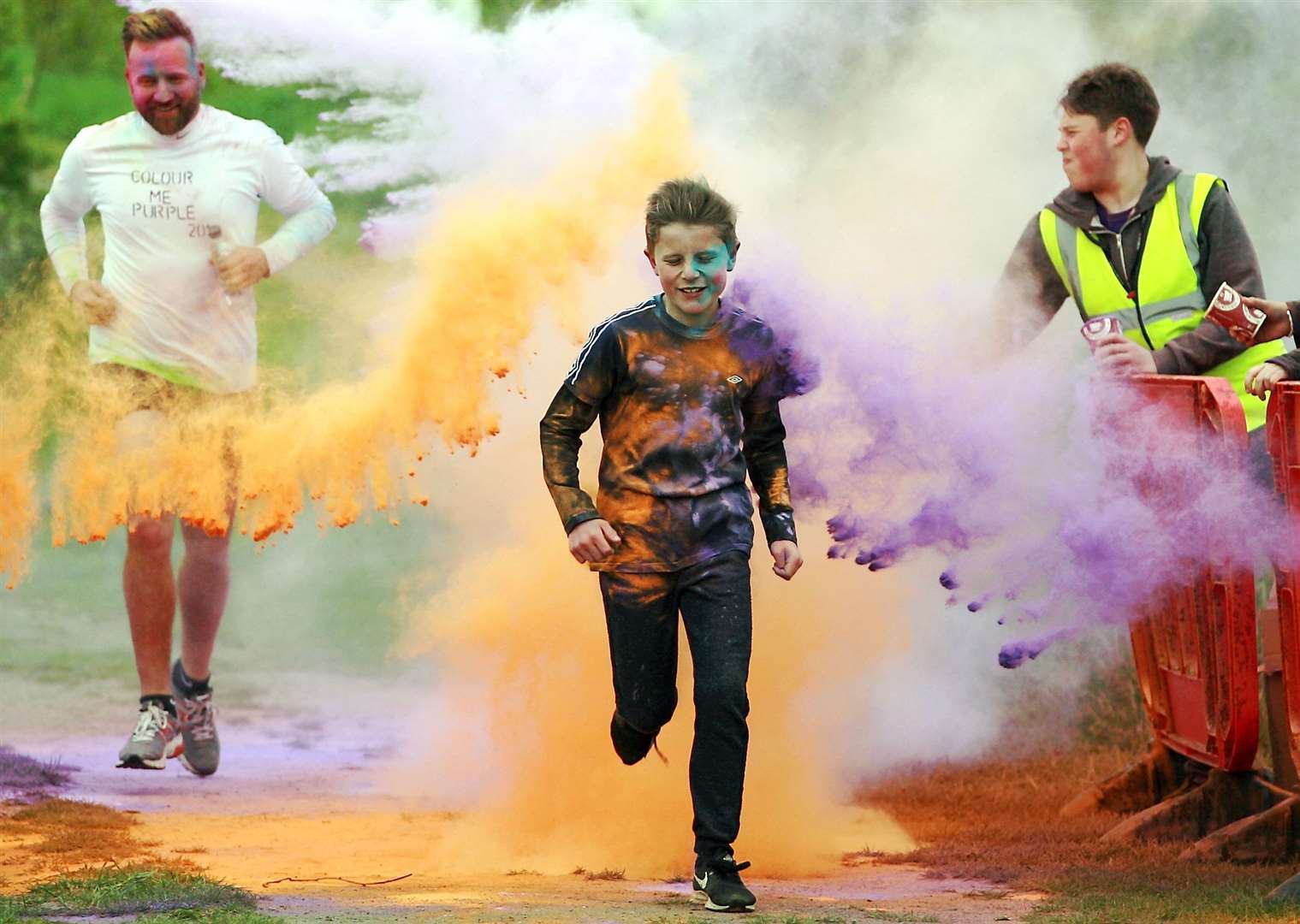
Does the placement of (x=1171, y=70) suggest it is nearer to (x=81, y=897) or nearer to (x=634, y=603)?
(x=634, y=603)

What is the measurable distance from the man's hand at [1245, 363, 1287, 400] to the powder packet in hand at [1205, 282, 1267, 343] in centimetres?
50

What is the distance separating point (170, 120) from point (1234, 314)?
4.09m

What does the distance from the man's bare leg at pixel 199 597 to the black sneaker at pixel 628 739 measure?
2577 millimetres

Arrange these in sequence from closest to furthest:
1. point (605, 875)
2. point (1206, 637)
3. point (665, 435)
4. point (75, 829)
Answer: point (665, 435) → point (1206, 637) → point (605, 875) → point (75, 829)

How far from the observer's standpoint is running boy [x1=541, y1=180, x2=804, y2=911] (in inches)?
189

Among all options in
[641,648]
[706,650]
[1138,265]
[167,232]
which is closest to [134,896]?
[641,648]

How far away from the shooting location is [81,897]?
496 centimetres

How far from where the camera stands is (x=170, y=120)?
696 cm

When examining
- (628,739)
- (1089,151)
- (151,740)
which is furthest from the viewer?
(151,740)

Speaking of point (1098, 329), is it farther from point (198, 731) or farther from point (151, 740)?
point (151, 740)

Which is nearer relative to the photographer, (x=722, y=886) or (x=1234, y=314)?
(x=722, y=886)

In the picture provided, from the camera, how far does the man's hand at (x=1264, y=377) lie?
4934 millimetres

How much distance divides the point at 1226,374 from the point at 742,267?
1.62 m

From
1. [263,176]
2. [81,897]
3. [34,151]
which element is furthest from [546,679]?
[34,151]
